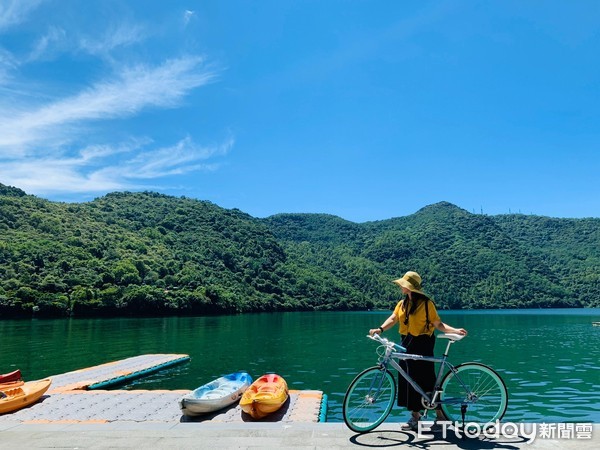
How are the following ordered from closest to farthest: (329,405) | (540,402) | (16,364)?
(329,405)
(540,402)
(16,364)

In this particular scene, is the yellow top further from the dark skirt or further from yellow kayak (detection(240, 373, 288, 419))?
yellow kayak (detection(240, 373, 288, 419))

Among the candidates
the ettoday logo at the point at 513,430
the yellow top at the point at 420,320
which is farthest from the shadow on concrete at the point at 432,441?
the yellow top at the point at 420,320

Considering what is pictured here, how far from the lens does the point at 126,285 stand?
10925 centimetres

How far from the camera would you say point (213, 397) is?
35.3 ft

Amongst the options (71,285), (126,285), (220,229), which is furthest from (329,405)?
(220,229)

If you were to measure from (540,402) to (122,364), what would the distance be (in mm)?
20077

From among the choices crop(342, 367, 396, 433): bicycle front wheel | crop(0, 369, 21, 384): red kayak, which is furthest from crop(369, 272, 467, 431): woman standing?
crop(0, 369, 21, 384): red kayak

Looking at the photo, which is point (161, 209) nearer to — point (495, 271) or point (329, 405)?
point (495, 271)

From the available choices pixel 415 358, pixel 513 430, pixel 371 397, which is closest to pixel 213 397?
pixel 371 397

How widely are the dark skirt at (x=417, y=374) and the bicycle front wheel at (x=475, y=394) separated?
0.29 meters

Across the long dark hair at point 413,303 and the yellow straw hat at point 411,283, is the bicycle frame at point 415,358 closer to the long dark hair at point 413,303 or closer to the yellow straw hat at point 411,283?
the long dark hair at point 413,303

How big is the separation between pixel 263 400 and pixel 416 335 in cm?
407

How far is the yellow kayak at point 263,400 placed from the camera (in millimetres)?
9562

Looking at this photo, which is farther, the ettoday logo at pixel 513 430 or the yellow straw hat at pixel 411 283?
the yellow straw hat at pixel 411 283
